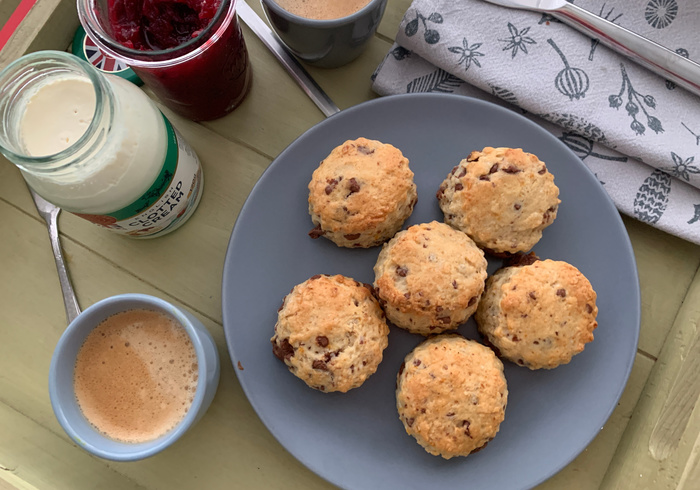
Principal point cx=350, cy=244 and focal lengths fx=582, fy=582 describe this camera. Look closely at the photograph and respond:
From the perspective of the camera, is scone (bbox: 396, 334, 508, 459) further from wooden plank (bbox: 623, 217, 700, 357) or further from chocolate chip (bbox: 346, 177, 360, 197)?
wooden plank (bbox: 623, 217, 700, 357)

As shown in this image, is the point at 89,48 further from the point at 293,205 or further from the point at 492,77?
the point at 492,77

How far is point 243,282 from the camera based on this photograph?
137 cm

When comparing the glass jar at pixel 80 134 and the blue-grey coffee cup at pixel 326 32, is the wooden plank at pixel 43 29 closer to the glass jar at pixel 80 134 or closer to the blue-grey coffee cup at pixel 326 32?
the glass jar at pixel 80 134

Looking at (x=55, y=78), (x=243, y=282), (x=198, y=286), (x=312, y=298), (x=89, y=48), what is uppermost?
(x=55, y=78)

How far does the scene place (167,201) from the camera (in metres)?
1.32

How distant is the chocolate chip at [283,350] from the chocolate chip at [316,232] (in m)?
0.26

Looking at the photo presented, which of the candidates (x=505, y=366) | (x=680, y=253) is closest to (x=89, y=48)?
(x=505, y=366)

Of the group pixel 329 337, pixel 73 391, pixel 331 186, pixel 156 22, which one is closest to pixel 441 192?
pixel 331 186

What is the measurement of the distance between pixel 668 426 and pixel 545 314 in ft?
1.40

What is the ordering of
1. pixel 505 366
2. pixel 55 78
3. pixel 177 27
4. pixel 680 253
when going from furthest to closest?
pixel 680 253 < pixel 505 366 < pixel 177 27 < pixel 55 78

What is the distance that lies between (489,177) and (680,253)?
616mm

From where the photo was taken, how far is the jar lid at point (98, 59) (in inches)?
60.5

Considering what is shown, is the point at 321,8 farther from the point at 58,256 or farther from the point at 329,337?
the point at 58,256

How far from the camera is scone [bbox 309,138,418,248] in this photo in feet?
4.14
